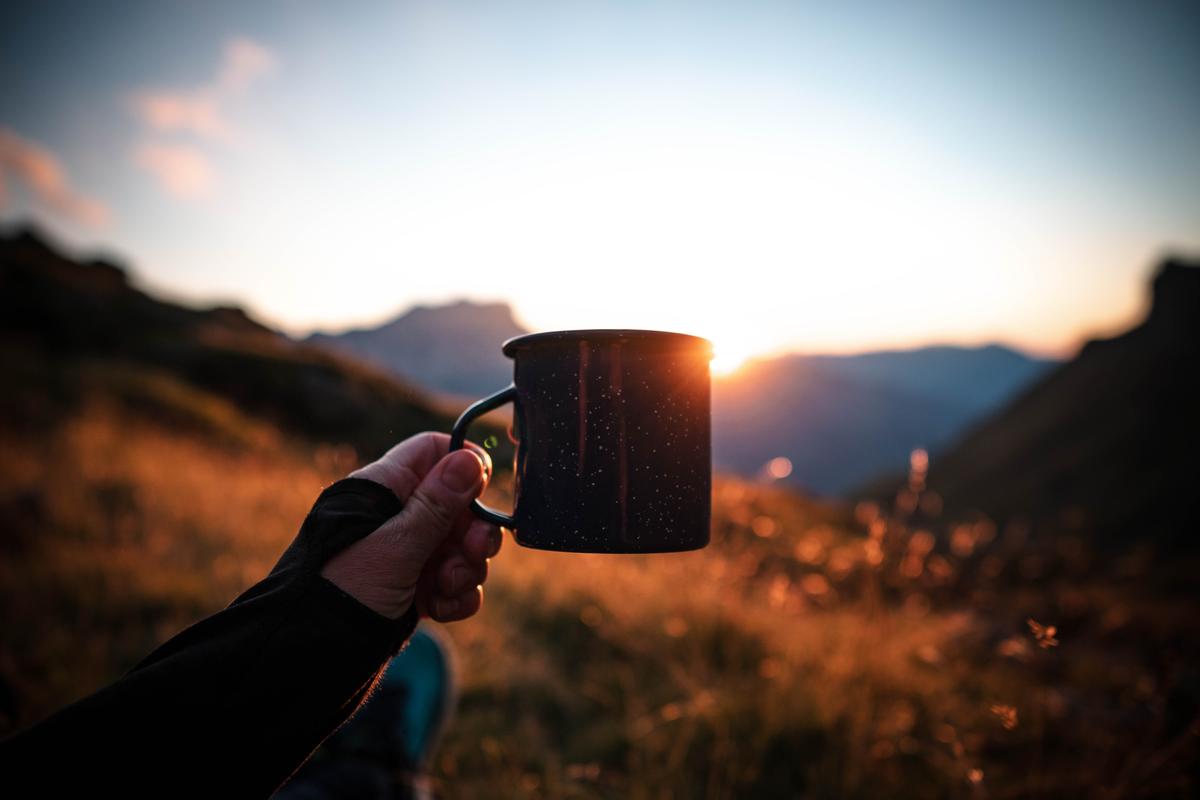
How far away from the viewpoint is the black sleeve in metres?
0.73

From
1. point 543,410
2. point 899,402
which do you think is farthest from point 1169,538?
point 899,402

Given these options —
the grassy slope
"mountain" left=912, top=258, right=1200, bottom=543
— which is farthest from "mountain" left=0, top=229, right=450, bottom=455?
"mountain" left=912, top=258, right=1200, bottom=543

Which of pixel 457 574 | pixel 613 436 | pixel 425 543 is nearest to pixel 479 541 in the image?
pixel 457 574

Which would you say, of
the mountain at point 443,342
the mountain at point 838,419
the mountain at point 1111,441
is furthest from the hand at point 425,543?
the mountain at point 838,419

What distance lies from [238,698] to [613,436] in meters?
0.68

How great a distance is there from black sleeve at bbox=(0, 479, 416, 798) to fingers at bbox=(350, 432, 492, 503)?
120 mm

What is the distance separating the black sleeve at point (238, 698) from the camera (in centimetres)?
73

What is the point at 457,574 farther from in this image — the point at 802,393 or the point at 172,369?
the point at 802,393

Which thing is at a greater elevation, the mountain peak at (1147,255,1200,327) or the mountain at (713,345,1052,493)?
the mountain peak at (1147,255,1200,327)

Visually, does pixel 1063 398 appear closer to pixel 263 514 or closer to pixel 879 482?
pixel 879 482

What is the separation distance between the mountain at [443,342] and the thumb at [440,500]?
506mm

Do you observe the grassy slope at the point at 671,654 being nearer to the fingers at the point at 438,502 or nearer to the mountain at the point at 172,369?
the fingers at the point at 438,502

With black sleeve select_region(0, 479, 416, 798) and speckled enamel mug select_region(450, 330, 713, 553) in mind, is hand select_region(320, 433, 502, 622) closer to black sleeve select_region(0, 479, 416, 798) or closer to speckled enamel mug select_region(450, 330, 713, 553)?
black sleeve select_region(0, 479, 416, 798)

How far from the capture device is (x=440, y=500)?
120 cm
